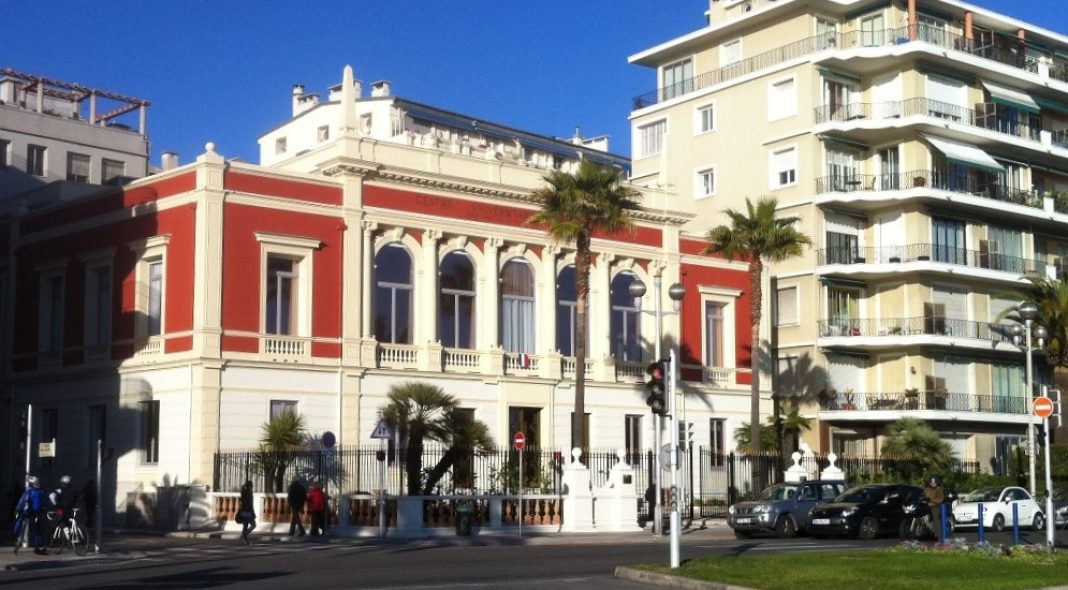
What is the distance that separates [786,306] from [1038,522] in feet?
68.0

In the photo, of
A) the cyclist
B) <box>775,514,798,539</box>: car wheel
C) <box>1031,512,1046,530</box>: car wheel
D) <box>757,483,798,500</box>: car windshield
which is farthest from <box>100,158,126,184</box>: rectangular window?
<box>1031,512,1046,530</box>: car wheel

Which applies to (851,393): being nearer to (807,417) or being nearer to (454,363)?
(807,417)

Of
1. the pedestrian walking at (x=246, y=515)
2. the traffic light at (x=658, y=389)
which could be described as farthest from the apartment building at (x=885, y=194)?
the traffic light at (x=658, y=389)

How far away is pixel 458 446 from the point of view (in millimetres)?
38062

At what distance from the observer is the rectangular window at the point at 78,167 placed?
60.4m

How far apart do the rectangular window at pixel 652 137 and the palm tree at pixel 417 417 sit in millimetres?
28569

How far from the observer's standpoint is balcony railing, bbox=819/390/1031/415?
56.8 meters

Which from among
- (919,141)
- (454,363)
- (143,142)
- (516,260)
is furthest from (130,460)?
(919,141)

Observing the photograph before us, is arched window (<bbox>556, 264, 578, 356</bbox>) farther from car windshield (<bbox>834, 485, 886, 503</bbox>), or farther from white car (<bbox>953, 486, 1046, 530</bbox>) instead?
car windshield (<bbox>834, 485, 886, 503</bbox>)

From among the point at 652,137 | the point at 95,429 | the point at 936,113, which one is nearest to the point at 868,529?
the point at 95,429

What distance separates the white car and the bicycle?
23.1 m

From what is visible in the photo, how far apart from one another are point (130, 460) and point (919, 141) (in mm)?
33746

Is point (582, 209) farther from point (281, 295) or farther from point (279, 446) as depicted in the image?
point (279, 446)

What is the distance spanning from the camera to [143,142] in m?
63.7
